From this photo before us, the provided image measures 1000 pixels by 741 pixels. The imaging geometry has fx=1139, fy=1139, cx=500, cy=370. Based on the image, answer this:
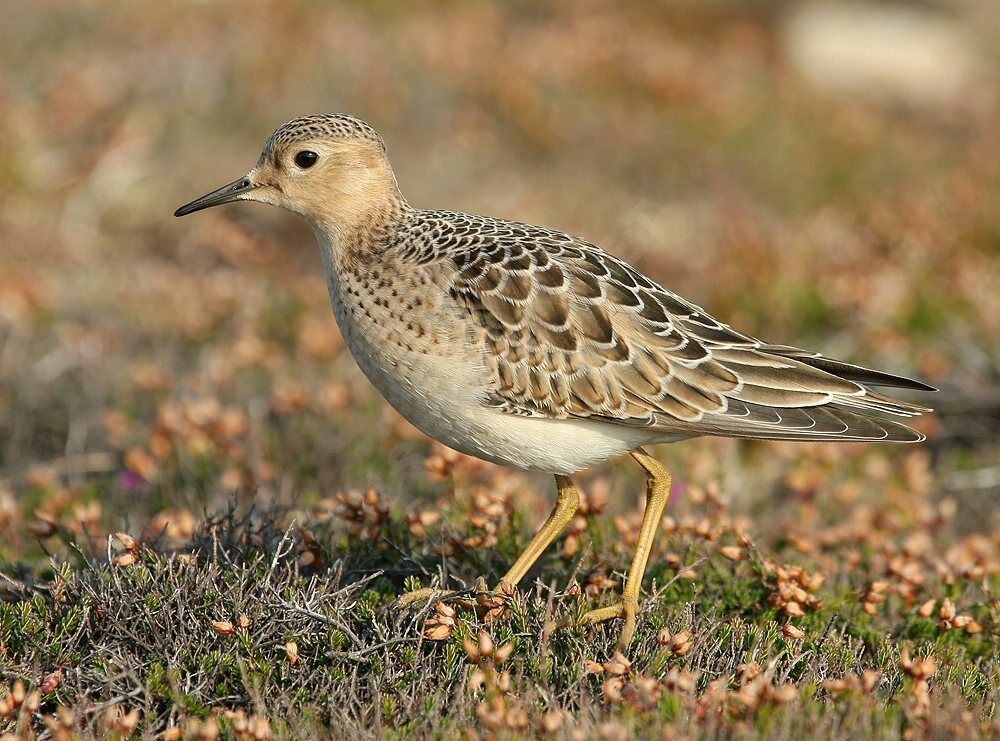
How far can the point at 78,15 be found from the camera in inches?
589

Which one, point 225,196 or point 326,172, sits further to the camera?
point 225,196

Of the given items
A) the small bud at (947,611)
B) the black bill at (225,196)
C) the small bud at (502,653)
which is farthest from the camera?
the black bill at (225,196)

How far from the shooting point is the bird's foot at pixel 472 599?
4465 mm

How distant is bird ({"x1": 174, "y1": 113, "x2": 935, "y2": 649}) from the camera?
180 inches

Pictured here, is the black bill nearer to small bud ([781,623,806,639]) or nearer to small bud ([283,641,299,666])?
small bud ([283,641,299,666])

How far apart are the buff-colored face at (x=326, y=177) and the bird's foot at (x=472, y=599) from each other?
1.71 m

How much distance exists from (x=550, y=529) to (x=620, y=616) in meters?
0.56

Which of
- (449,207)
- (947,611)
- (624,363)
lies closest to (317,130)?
(624,363)

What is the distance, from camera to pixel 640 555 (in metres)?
4.79

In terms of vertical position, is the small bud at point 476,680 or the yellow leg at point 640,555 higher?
the yellow leg at point 640,555

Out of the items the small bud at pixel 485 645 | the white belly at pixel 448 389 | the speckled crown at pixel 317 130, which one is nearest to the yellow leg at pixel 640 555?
the white belly at pixel 448 389

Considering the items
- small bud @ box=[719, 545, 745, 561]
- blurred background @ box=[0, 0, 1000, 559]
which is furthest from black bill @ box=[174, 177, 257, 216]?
small bud @ box=[719, 545, 745, 561]

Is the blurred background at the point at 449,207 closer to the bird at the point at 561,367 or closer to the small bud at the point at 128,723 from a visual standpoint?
the bird at the point at 561,367

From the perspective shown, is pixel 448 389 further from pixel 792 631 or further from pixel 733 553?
pixel 792 631
